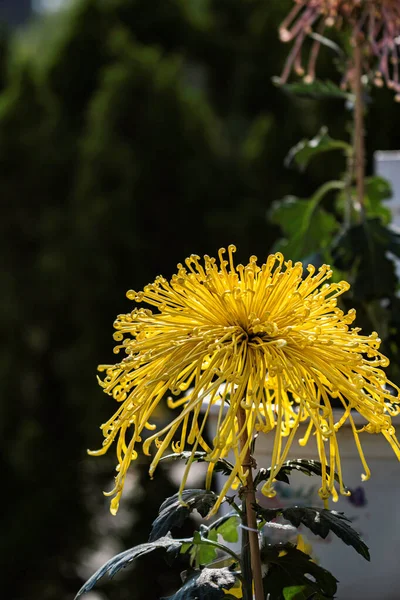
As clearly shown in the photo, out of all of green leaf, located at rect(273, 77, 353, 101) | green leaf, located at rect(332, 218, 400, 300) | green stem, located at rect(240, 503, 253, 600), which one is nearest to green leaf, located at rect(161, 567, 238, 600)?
green stem, located at rect(240, 503, 253, 600)

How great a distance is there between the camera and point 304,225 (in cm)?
185

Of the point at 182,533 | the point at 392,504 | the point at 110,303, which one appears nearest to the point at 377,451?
the point at 392,504

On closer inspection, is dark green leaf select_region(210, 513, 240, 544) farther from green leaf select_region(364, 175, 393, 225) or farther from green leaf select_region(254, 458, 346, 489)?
green leaf select_region(364, 175, 393, 225)

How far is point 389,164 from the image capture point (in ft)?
7.36

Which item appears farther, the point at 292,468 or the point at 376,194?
the point at 376,194

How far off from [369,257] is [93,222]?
7.95 feet

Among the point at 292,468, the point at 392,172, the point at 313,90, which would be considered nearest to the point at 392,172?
the point at 392,172

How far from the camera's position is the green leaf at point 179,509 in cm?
86

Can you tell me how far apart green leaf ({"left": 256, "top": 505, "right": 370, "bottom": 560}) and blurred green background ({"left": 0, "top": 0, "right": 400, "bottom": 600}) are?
8.98ft

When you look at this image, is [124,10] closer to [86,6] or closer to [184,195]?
[86,6]

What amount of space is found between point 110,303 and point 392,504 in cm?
260

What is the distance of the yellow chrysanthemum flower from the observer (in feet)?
2.75

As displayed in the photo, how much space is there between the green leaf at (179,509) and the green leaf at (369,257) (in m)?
0.70

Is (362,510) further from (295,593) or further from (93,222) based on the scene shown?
(93,222)
